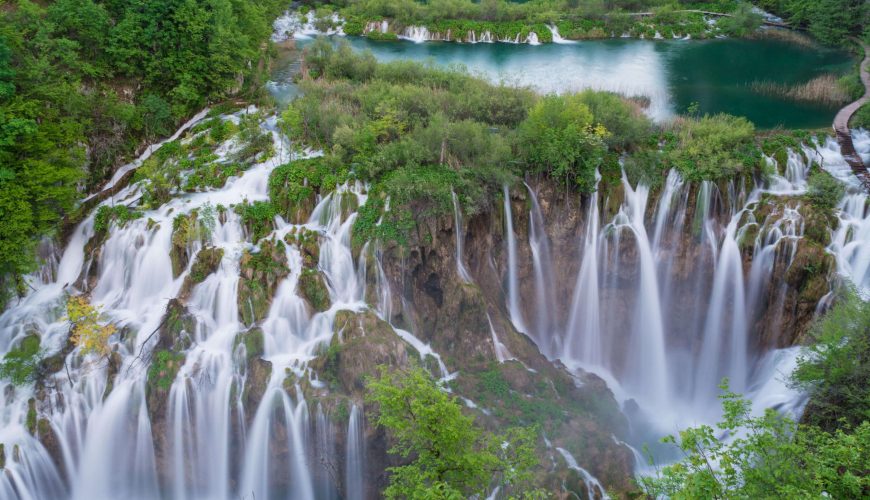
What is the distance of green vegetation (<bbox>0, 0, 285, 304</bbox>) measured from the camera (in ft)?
51.8

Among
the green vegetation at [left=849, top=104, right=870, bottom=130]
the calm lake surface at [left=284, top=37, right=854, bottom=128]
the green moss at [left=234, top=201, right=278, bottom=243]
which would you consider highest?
the calm lake surface at [left=284, top=37, right=854, bottom=128]

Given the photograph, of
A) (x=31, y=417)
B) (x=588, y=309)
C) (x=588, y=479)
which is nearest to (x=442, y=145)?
(x=588, y=309)

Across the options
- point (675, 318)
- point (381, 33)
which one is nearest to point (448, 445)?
point (675, 318)

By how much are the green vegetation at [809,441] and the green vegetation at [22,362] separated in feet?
51.8

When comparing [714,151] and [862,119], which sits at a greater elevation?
[862,119]

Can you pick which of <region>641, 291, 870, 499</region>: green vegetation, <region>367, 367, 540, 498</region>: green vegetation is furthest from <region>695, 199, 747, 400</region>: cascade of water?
<region>367, 367, 540, 498</region>: green vegetation

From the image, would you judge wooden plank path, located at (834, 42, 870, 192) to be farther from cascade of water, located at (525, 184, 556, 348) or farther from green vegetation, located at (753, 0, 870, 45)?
green vegetation, located at (753, 0, 870, 45)

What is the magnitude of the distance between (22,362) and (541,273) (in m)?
16.2

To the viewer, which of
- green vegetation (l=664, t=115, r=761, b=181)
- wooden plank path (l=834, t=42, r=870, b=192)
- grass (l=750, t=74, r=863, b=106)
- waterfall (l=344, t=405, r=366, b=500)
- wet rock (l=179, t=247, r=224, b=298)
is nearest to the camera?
waterfall (l=344, t=405, r=366, b=500)

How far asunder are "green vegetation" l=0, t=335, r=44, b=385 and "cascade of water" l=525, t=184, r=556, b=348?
609 inches

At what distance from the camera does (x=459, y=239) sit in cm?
1747

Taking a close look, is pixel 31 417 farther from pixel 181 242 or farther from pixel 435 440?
pixel 435 440

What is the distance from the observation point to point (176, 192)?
18500mm

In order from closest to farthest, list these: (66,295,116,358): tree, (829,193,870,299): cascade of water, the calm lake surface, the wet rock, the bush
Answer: (66,295,116,358): tree, the wet rock, (829,193,870,299): cascade of water, the bush, the calm lake surface
